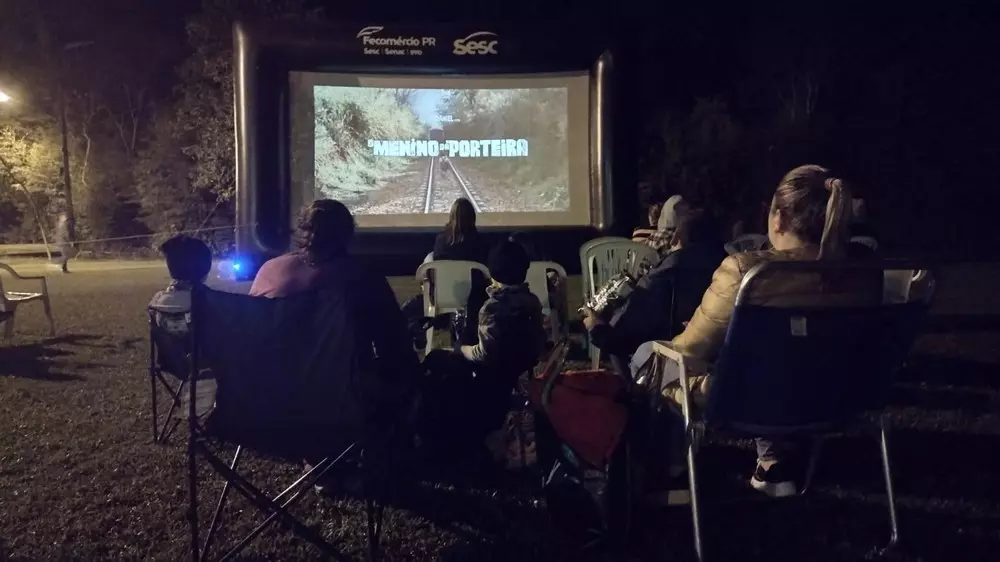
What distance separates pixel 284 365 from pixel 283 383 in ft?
0.18

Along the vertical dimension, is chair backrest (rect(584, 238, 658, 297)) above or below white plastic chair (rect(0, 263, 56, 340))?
above

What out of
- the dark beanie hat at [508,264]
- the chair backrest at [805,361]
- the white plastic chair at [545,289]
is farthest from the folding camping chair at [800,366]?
the white plastic chair at [545,289]

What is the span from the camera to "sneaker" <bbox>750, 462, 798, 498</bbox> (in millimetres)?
3127

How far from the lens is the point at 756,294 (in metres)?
2.50

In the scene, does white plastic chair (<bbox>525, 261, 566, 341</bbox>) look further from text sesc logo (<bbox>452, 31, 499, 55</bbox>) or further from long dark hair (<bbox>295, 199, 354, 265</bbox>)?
text sesc logo (<bbox>452, 31, 499, 55</bbox>)

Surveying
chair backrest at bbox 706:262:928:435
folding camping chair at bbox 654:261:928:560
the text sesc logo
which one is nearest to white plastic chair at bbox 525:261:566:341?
folding camping chair at bbox 654:261:928:560

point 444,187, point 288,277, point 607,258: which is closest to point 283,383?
point 288,277

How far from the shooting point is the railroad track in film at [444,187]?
7.69 m

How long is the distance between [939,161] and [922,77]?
194 centimetres

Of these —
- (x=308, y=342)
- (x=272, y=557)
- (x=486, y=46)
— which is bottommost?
(x=272, y=557)

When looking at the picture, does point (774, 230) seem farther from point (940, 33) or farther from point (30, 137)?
point (30, 137)

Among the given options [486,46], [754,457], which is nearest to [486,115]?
[486,46]

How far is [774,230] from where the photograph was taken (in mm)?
2730

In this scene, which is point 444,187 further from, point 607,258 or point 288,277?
point 288,277
